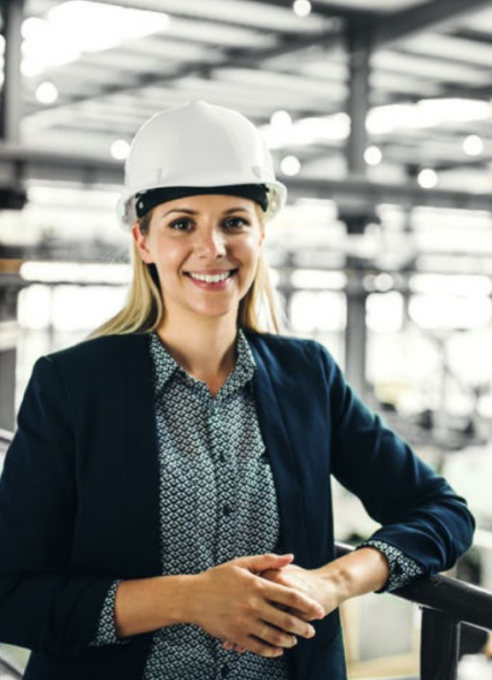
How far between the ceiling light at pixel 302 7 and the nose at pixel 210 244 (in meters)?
6.83

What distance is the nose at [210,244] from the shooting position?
1503mm

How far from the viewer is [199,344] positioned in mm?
1586

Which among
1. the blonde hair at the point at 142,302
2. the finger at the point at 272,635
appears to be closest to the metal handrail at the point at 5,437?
the blonde hair at the point at 142,302

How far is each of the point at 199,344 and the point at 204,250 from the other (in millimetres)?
166

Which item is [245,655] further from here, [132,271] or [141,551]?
[132,271]

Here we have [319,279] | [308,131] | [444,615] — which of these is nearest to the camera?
[444,615]

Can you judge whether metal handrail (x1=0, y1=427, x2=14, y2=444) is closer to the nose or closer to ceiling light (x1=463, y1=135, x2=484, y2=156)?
the nose

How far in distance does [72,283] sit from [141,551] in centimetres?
662

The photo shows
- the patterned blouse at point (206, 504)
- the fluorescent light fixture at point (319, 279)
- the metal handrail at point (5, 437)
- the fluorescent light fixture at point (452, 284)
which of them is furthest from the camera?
the fluorescent light fixture at point (452, 284)

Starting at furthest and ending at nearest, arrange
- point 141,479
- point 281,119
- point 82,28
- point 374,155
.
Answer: point 374,155 → point 281,119 → point 82,28 → point 141,479

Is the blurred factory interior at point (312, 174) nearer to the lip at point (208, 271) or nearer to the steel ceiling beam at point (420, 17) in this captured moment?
the steel ceiling beam at point (420, 17)

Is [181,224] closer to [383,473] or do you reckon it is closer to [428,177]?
[383,473]

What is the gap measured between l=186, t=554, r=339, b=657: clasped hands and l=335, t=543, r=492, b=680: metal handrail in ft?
0.71

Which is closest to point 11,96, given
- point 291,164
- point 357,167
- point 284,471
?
point 357,167
